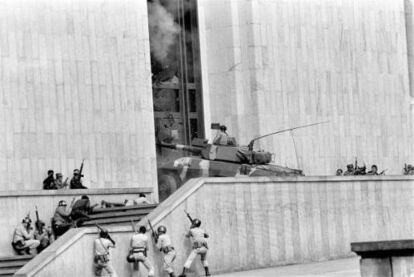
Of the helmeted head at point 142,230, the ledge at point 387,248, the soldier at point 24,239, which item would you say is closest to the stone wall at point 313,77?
the soldier at point 24,239

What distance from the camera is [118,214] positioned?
108 feet

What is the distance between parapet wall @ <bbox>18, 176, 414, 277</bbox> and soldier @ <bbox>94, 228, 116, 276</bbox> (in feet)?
0.64

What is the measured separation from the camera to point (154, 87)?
40.3 meters

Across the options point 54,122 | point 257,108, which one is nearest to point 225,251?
point 54,122

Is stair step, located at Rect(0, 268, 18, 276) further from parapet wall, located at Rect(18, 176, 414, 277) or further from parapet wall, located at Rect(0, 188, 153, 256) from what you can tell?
parapet wall, located at Rect(0, 188, 153, 256)

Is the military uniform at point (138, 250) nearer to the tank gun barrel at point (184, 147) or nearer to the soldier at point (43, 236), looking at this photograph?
the soldier at point (43, 236)

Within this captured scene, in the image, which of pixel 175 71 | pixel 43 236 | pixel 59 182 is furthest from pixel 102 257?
pixel 175 71

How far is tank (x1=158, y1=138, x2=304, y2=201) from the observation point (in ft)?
121

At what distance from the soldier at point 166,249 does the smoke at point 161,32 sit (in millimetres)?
11145

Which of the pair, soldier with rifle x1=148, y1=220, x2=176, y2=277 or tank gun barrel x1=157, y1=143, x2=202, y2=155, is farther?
tank gun barrel x1=157, y1=143, x2=202, y2=155

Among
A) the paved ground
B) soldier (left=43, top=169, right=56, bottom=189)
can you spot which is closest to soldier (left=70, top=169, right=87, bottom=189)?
soldier (left=43, top=169, right=56, bottom=189)

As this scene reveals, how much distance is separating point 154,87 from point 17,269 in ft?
36.9

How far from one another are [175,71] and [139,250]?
12059mm

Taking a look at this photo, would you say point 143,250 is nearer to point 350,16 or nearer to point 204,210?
point 204,210
